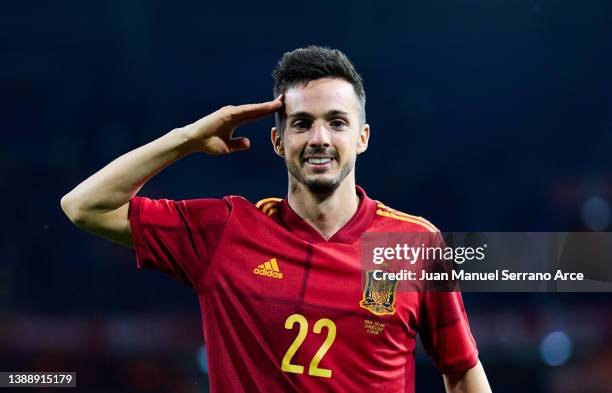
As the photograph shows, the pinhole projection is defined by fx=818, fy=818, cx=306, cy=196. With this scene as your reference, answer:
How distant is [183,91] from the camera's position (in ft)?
16.3

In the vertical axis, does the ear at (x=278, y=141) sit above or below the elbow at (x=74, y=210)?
above

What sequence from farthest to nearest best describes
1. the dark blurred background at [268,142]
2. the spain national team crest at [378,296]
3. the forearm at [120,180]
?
the dark blurred background at [268,142] < the spain national team crest at [378,296] < the forearm at [120,180]

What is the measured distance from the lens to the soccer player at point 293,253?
7.06 feet

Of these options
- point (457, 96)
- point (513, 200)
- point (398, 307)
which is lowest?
point (398, 307)

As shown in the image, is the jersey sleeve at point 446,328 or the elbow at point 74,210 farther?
the jersey sleeve at point 446,328

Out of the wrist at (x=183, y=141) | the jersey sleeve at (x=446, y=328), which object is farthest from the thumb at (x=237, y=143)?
the jersey sleeve at (x=446, y=328)

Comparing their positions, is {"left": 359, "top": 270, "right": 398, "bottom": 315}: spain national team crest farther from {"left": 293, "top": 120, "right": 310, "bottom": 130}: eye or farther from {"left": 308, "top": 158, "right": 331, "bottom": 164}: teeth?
{"left": 293, "top": 120, "right": 310, "bottom": 130}: eye

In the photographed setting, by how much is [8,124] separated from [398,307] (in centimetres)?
330

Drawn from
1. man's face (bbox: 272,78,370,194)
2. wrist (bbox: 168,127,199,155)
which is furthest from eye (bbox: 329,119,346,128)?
wrist (bbox: 168,127,199,155)

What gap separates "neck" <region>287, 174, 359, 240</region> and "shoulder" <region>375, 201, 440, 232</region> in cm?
12

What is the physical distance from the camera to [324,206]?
2346 millimetres

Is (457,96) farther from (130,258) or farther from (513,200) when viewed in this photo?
(130,258)

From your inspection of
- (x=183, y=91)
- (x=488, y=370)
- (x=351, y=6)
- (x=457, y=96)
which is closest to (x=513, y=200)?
(x=457, y=96)

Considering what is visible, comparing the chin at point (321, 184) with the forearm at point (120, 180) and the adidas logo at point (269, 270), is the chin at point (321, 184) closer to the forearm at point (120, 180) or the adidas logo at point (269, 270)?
Result: the adidas logo at point (269, 270)
